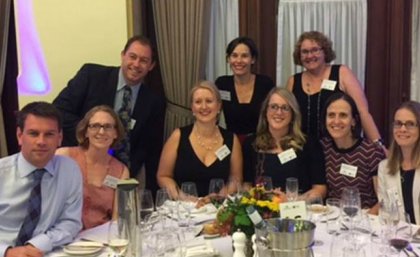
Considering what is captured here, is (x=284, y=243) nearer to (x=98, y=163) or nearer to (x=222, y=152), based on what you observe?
(x=98, y=163)

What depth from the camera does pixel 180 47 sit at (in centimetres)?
432

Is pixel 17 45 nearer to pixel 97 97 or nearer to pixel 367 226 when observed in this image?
pixel 97 97

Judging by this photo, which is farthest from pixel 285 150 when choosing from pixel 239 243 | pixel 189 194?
pixel 239 243

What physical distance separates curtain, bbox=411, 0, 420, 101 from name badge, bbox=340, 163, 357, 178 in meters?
1.19

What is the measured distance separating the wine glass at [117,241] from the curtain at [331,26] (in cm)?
254

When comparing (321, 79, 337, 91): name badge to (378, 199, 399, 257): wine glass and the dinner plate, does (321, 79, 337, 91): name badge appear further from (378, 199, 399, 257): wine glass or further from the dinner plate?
the dinner plate

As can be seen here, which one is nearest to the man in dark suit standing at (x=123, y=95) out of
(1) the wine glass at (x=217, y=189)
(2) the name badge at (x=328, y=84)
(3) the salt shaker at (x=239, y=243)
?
(1) the wine glass at (x=217, y=189)

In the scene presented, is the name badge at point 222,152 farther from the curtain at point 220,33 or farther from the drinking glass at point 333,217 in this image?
the curtain at point 220,33

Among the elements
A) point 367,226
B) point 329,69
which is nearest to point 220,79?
point 329,69

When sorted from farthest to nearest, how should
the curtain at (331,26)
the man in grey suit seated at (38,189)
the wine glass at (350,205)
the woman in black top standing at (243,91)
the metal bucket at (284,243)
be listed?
1. the curtain at (331,26)
2. the woman in black top standing at (243,91)
3. the wine glass at (350,205)
4. the man in grey suit seated at (38,189)
5. the metal bucket at (284,243)

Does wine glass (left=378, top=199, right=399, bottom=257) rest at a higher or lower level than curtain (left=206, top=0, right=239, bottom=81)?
lower

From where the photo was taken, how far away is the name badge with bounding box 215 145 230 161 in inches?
139

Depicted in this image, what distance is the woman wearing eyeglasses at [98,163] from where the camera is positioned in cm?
290

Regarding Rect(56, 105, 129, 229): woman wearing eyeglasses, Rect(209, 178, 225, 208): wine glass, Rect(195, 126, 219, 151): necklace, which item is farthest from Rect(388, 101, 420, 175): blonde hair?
Rect(56, 105, 129, 229): woman wearing eyeglasses
